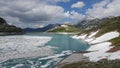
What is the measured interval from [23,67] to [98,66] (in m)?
12.8

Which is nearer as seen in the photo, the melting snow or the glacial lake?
the glacial lake

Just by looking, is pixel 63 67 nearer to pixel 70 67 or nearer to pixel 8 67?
pixel 70 67

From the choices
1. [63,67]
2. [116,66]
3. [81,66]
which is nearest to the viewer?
[116,66]

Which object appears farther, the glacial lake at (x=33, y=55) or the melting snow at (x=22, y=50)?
the melting snow at (x=22, y=50)

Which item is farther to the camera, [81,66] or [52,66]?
[52,66]

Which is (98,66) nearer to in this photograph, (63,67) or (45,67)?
(63,67)

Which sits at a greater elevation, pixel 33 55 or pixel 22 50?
pixel 22 50

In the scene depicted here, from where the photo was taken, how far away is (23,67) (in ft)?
124

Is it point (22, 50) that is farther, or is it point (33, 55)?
point (22, 50)

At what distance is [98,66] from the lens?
32812 millimetres

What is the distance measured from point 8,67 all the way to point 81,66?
1246 centimetres

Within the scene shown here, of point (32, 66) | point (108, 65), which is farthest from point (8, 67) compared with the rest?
point (108, 65)

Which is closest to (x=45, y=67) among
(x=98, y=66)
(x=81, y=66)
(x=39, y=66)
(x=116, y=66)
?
(x=39, y=66)

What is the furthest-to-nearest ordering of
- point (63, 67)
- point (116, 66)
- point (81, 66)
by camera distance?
point (63, 67) → point (81, 66) → point (116, 66)
